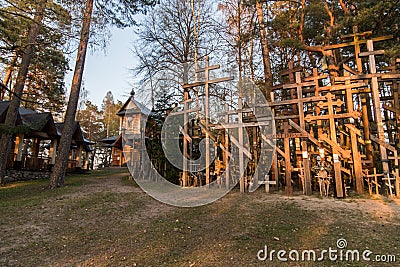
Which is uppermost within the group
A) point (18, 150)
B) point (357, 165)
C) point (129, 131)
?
point (129, 131)

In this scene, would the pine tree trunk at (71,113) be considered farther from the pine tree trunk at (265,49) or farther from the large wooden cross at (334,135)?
the large wooden cross at (334,135)

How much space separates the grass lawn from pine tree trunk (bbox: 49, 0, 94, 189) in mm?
2418

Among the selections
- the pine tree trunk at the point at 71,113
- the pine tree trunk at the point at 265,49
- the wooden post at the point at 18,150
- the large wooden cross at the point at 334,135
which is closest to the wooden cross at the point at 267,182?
the large wooden cross at the point at 334,135

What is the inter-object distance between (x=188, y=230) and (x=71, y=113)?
7.23 meters

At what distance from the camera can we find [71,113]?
9.29 metres

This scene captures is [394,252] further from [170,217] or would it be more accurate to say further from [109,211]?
[109,211]

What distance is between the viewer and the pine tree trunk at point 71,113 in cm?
903

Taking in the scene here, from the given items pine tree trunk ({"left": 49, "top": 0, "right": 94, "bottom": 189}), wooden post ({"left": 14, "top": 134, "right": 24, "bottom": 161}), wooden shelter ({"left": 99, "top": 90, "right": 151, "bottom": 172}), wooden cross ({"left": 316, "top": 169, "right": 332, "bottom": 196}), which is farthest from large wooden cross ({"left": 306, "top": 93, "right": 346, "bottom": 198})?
wooden post ({"left": 14, "top": 134, "right": 24, "bottom": 161})

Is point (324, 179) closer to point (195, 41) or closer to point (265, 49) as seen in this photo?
point (265, 49)

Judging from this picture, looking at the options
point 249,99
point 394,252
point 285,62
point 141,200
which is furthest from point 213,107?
point 394,252

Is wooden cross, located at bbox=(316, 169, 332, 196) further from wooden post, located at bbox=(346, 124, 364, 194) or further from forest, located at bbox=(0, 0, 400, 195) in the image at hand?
forest, located at bbox=(0, 0, 400, 195)

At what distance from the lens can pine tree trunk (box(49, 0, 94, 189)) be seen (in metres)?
9.03

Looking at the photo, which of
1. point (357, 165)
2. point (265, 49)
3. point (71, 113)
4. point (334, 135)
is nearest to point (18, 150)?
point (71, 113)

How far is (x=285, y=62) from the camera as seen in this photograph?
12.6 meters
